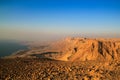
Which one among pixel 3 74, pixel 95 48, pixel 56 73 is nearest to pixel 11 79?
pixel 3 74

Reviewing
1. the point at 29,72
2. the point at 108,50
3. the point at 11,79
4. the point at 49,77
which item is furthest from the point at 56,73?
the point at 108,50

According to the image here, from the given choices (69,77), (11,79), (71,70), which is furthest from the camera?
(71,70)

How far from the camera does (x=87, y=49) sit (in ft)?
92.8

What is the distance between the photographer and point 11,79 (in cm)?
1012

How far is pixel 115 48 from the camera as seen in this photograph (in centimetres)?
2575

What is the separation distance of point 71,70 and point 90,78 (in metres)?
1.77

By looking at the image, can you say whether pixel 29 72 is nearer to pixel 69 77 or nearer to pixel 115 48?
pixel 69 77

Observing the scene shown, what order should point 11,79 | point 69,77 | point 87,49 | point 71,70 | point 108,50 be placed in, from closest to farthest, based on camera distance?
point 11,79, point 69,77, point 71,70, point 108,50, point 87,49

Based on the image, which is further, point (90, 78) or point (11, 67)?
Result: point (11, 67)

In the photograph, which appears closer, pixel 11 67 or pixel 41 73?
pixel 41 73

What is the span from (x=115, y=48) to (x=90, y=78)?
16.3 meters

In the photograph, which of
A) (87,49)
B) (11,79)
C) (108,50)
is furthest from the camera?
(87,49)

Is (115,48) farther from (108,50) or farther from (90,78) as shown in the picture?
(90,78)

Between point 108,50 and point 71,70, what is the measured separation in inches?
576
